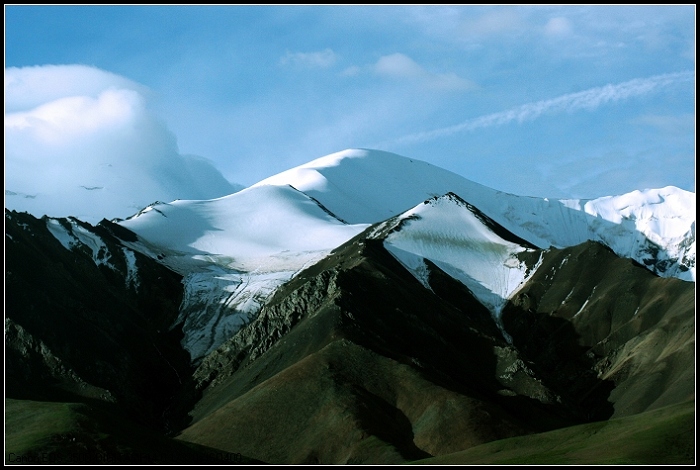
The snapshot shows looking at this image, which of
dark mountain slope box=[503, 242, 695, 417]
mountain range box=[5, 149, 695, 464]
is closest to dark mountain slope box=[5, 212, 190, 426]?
mountain range box=[5, 149, 695, 464]

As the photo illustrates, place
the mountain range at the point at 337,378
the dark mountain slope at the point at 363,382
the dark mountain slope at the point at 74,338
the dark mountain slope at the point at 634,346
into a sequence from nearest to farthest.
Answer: the mountain range at the point at 337,378
the dark mountain slope at the point at 363,382
the dark mountain slope at the point at 74,338
the dark mountain slope at the point at 634,346

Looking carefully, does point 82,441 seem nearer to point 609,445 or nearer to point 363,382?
point 609,445

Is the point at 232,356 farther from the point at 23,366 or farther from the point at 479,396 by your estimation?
the point at 479,396

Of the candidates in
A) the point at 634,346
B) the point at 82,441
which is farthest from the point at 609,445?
the point at 634,346

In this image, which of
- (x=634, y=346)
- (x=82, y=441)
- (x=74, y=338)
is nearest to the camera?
(x=82, y=441)

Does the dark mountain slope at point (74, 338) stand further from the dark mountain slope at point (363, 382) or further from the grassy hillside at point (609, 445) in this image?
the grassy hillside at point (609, 445)

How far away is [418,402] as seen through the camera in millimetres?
129625

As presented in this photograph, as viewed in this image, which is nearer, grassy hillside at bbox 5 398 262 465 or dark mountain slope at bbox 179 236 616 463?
grassy hillside at bbox 5 398 262 465

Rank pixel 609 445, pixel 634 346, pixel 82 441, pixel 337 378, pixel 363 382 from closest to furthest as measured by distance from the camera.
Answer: pixel 609 445, pixel 82 441, pixel 337 378, pixel 363 382, pixel 634 346

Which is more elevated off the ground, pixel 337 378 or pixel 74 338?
pixel 74 338

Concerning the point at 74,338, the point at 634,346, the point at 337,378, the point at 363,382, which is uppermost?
the point at 74,338

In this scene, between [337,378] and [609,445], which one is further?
[337,378]

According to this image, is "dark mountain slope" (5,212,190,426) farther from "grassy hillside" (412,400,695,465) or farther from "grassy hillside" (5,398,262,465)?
"grassy hillside" (412,400,695,465)

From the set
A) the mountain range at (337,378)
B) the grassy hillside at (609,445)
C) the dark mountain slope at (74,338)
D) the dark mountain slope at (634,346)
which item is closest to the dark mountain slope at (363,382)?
the mountain range at (337,378)
